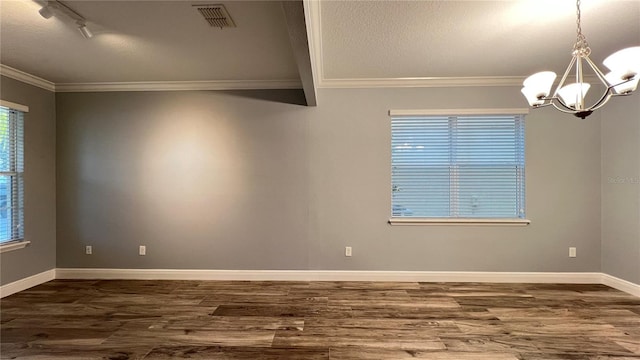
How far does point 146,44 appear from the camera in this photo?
2.81 meters

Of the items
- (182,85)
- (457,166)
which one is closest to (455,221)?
(457,166)

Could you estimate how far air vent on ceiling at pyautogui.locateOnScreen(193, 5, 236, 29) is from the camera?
87.8 inches

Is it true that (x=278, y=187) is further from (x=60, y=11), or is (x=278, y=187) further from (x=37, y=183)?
(x=37, y=183)

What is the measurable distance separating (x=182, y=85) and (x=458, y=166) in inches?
144

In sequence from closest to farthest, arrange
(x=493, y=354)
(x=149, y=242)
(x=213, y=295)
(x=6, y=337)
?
(x=493, y=354)
(x=6, y=337)
(x=213, y=295)
(x=149, y=242)

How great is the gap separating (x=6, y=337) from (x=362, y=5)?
387cm

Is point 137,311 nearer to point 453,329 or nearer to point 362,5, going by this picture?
point 453,329

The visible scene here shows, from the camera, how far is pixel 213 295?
331 cm

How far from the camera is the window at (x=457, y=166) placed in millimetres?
3719

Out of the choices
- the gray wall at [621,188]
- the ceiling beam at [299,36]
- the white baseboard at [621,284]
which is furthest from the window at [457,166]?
the ceiling beam at [299,36]

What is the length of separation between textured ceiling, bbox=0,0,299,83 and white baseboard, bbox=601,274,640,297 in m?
4.43

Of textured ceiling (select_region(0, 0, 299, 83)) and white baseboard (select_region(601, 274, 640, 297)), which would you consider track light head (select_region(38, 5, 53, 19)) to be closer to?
textured ceiling (select_region(0, 0, 299, 83))

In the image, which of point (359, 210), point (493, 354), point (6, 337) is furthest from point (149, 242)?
point (493, 354)

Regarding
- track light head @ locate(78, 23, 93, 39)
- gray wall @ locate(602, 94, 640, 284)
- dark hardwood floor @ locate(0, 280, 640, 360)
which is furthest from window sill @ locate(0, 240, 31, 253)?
gray wall @ locate(602, 94, 640, 284)
